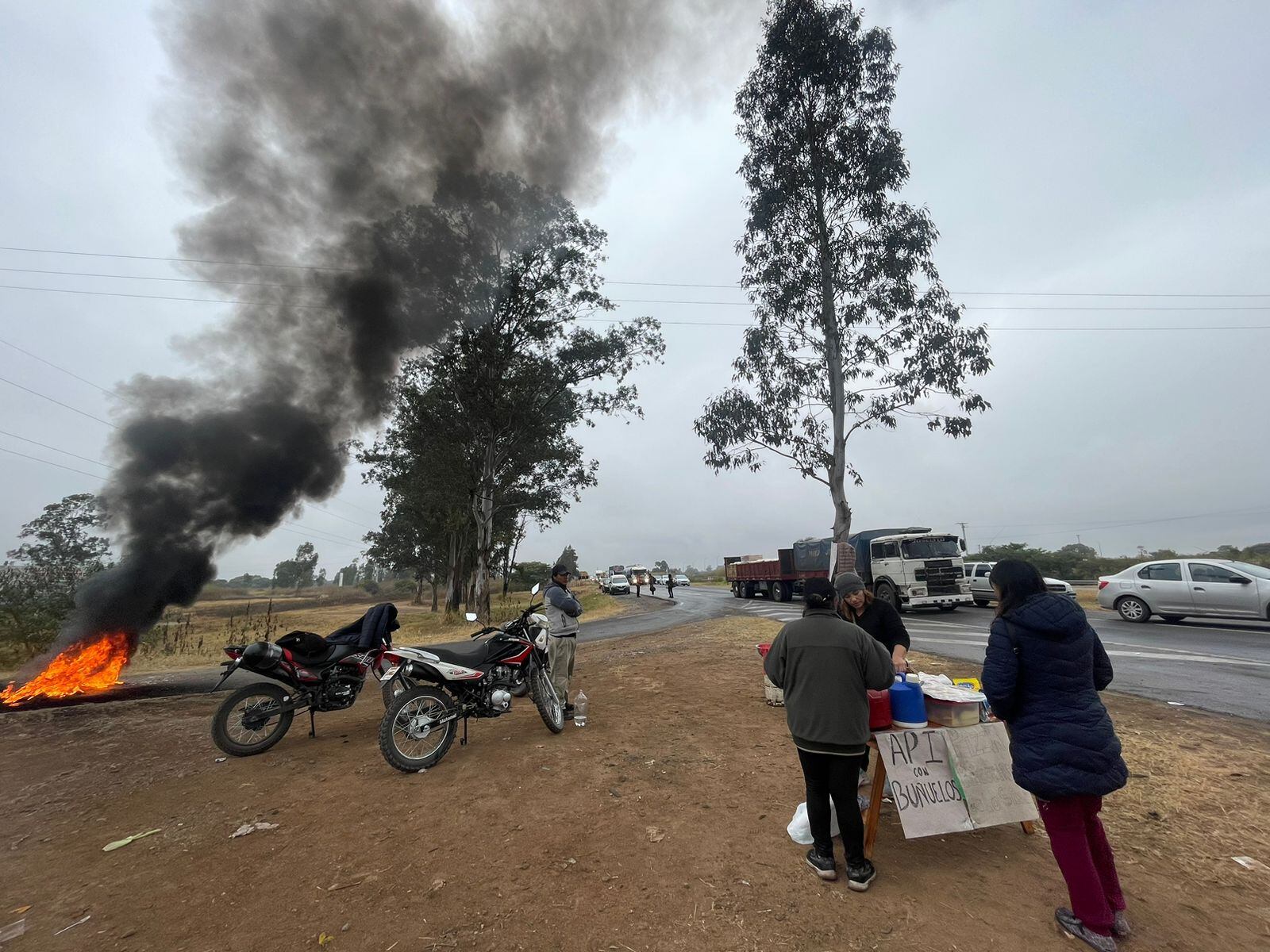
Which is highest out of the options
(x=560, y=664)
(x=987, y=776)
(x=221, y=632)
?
(x=560, y=664)

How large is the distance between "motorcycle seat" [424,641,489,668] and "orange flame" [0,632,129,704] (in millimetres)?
8325

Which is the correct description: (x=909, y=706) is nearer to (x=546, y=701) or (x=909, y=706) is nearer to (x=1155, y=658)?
(x=546, y=701)

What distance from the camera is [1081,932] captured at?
2.50 meters

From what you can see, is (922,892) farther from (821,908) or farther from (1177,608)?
(1177,608)

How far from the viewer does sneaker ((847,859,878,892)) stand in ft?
9.52

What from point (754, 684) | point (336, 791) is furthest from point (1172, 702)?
point (336, 791)

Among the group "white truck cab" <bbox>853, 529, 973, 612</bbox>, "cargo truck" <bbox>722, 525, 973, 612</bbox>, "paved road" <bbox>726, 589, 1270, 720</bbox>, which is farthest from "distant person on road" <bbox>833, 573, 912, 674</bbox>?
"white truck cab" <bbox>853, 529, 973, 612</bbox>

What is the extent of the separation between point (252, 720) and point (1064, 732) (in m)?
6.94

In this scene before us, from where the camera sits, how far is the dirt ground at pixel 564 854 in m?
2.67

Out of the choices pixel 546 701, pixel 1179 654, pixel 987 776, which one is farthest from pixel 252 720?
pixel 1179 654

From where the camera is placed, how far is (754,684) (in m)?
7.74

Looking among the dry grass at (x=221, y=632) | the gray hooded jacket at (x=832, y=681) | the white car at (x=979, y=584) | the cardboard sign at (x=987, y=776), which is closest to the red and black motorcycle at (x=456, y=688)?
the gray hooded jacket at (x=832, y=681)

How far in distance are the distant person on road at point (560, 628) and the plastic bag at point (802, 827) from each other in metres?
3.16

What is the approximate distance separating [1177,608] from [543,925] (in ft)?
59.9
